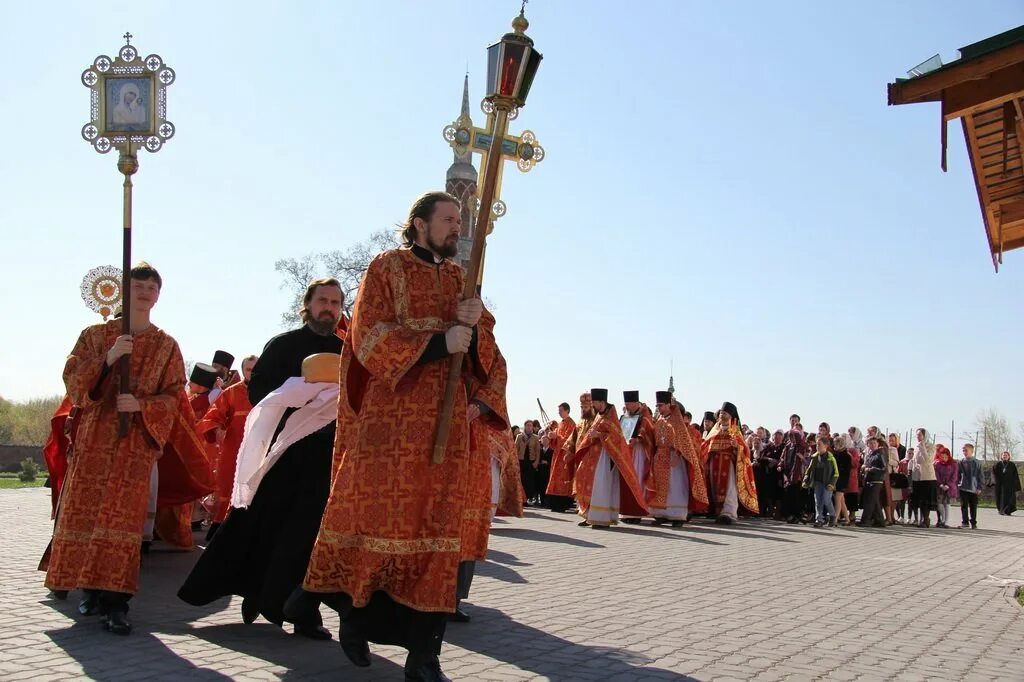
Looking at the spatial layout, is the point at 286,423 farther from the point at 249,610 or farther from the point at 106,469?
the point at 106,469

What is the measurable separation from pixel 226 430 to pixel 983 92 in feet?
23.6

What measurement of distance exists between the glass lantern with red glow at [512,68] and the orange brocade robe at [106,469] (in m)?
2.85

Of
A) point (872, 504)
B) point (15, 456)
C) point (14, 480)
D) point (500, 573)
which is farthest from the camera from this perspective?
point (15, 456)

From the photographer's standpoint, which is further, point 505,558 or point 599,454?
point 599,454

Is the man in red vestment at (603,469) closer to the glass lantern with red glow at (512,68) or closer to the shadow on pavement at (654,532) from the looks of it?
the shadow on pavement at (654,532)

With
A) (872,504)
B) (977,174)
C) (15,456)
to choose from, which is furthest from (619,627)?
(15,456)

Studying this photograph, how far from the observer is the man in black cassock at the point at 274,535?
19.1 ft

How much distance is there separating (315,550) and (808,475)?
53.1 ft

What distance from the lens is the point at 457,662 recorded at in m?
5.41

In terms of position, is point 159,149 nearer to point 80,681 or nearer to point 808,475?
point 80,681

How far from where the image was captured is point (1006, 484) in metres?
27.7

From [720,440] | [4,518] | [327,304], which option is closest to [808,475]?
[720,440]

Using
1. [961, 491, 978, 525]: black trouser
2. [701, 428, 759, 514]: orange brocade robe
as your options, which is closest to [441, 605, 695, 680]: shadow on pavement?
[701, 428, 759, 514]: orange brocade robe

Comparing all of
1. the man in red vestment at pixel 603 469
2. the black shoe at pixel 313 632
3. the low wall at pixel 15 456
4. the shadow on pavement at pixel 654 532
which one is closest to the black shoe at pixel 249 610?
the black shoe at pixel 313 632
